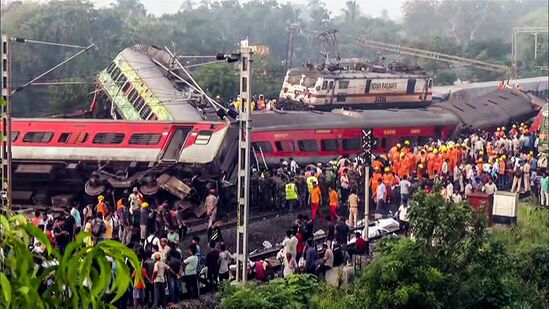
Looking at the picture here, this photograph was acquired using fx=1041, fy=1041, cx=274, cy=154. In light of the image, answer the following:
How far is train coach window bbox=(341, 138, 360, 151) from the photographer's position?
22.9m

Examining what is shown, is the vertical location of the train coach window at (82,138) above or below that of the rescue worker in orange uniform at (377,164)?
above

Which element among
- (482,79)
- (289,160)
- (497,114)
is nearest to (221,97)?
(289,160)

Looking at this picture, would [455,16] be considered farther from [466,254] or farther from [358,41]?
[466,254]

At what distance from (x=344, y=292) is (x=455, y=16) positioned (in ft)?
110

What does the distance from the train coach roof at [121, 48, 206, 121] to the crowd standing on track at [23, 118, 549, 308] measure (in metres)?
1.97

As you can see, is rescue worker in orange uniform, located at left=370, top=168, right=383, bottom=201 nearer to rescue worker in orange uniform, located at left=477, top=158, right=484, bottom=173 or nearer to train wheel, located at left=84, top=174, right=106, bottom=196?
rescue worker in orange uniform, located at left=477, top=158, right=484, bottom=173

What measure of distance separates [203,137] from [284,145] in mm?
3428

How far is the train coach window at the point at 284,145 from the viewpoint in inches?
846

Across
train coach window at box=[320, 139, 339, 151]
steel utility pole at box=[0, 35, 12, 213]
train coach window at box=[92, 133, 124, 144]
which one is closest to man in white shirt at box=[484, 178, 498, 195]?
train coach window at box=[320, 139, 339, 151]

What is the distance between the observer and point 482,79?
37.3m

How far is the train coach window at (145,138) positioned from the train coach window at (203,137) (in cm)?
72

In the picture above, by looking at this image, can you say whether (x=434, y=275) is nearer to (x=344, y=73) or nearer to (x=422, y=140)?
(x=422, y=140)

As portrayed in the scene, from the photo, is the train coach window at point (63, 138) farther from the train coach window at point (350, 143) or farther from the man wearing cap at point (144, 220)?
the train coach window at point (350, 143)

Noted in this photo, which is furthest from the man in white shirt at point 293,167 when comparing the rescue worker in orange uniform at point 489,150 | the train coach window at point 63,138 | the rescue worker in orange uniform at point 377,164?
the rescue worker in orange uniform at point 489,150
